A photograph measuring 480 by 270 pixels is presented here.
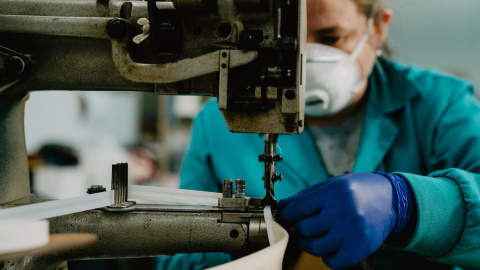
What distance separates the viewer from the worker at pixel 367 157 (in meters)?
0.71

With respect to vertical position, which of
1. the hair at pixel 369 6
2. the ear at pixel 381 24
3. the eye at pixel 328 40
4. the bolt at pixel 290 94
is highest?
the hair at pixel 369 6

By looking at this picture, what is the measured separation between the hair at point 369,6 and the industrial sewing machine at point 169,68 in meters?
0.49

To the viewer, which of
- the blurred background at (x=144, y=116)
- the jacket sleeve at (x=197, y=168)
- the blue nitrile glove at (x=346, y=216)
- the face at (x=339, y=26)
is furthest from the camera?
the blurred background at (x=144, y=116)

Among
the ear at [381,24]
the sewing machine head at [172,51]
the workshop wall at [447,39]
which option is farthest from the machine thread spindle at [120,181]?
the workshop wall at [447,39]

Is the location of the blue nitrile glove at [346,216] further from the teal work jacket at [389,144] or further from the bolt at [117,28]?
the bolt at [117,28]

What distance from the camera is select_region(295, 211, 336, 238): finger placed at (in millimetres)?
695

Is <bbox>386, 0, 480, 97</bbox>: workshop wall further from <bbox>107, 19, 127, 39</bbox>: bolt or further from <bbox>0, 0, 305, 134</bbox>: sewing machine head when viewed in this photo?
<bbox>107, 19, 127, 39</bbox>: bolt

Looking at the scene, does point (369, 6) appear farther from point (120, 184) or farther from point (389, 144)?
point (120, 184)

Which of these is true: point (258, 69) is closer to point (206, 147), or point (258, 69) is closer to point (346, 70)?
point (346, 70)

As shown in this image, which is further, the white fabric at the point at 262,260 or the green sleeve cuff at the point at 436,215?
the green sleeve cuff at the point at 436,215

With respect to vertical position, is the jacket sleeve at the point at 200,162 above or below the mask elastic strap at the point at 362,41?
below

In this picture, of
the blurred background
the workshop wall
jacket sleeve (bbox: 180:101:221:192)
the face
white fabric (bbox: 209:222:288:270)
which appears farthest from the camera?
the workshop wall

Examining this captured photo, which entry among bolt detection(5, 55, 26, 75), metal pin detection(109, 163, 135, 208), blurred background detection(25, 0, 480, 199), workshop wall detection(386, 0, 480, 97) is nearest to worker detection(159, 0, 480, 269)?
metal pin detection(109, 163, 135, 208)

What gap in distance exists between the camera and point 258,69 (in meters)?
0.71
